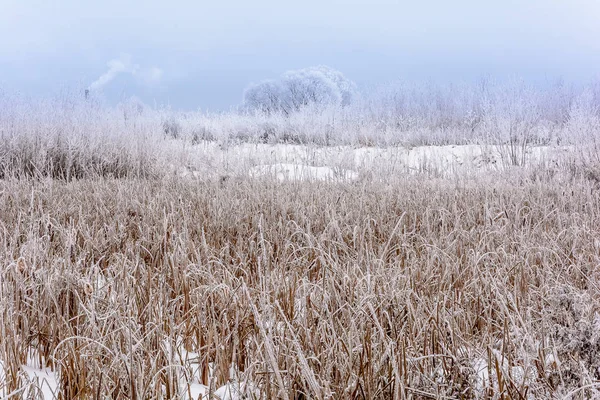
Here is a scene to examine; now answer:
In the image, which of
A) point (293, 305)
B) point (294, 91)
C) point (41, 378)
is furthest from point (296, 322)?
point (294, 91)

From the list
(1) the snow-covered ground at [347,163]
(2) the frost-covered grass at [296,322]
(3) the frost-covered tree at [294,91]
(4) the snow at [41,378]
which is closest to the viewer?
(2) the frost-covered grass at [296,322]

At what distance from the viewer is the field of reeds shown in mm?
1178

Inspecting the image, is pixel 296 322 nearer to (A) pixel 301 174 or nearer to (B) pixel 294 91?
(A) pixel 301 174

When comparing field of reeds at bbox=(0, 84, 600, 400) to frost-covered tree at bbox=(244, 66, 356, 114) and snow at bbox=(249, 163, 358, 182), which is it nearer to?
snow at bbox=(249, 163, 358, 182)

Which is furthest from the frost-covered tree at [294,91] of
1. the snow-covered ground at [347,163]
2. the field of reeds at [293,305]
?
the field of reeds at [293,305]

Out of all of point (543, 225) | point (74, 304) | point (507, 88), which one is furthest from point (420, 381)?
point (507, 88)

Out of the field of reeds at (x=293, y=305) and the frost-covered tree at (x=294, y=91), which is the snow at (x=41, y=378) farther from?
the frost-covered tree at (x=294, y=91)

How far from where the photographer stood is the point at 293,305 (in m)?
1.70

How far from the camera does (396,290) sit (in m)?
1.68

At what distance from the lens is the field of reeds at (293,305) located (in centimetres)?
118

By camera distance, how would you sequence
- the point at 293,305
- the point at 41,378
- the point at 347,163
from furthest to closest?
1. the point at 347,163
2. the point at 293,305
3. the point at 41,378

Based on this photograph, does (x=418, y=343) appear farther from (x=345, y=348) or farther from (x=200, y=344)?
(x=200, y=344)

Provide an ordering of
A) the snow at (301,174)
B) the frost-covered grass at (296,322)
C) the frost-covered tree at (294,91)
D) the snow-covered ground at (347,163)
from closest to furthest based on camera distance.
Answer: the frost-covered grass at (296,322)
the snow at (301,174)
the snow-covered ground at (347,163)
the frost-covered tree at (294,91)

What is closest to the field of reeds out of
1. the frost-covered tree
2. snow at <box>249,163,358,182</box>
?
snow at <box>249,163,358,182</box>
